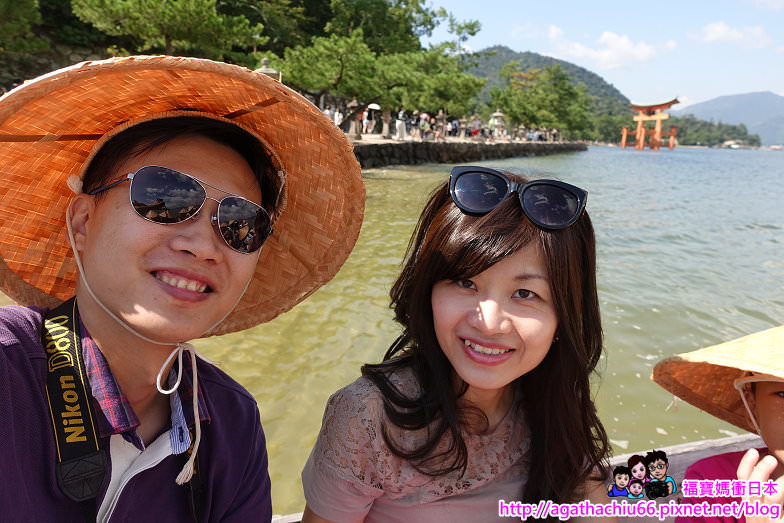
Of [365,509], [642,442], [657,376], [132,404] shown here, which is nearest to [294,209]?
[132,404]

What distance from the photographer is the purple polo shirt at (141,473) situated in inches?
35.2

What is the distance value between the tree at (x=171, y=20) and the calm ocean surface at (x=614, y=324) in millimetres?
5798

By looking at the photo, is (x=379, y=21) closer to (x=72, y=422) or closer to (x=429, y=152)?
(x=429, y=152)

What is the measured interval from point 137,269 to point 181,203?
173mm

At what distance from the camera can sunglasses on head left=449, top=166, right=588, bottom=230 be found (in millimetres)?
1296

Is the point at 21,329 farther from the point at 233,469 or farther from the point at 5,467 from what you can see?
the point at 233,469

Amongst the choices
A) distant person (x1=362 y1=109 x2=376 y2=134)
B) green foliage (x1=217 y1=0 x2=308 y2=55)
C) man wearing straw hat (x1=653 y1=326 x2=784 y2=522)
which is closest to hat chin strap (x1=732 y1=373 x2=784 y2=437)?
man wearing straw hat (x1=653 y1=326 x2=784 y2=522)

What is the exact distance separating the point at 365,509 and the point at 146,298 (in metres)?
0.78

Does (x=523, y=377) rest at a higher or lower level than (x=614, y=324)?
higher

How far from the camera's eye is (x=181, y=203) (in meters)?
1.12

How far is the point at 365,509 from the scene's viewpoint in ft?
4.31

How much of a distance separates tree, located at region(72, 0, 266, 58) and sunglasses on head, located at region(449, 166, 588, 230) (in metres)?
12.9

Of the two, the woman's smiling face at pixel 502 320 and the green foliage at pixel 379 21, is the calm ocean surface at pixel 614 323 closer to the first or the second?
the woman's smiling face at pixel 502 320

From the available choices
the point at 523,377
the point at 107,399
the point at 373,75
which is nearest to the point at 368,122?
the point at 373,75
